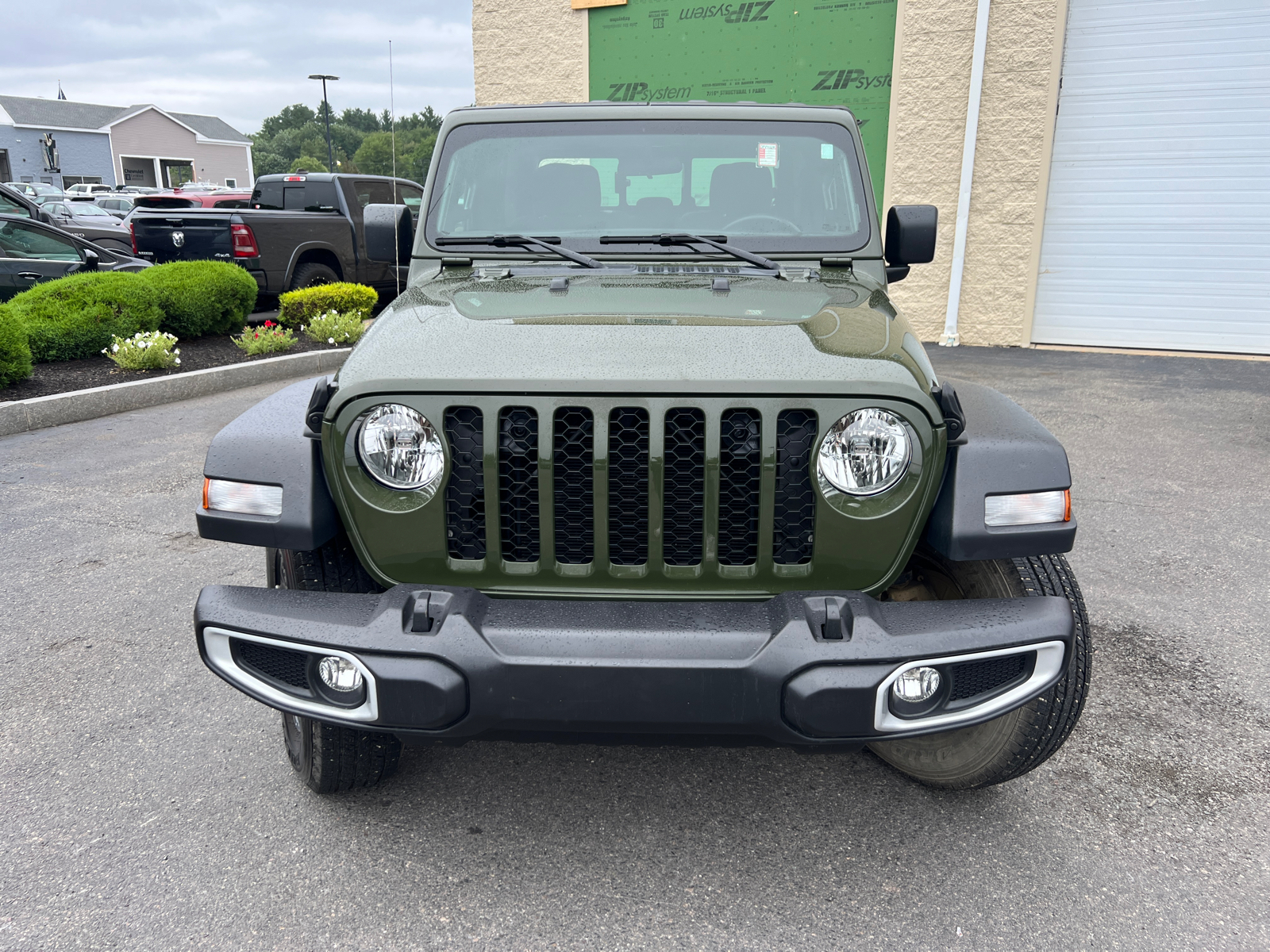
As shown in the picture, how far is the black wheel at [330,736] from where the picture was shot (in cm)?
225

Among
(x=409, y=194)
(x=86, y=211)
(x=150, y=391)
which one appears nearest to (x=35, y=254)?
(x=150, y=391)

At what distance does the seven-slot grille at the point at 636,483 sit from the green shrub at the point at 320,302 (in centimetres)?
906

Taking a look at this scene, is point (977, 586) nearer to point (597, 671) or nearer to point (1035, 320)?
point (597, 671)

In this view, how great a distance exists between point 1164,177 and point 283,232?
10.4 metres

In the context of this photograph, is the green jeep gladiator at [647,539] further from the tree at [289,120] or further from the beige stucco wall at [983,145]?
the tree at [289,120]

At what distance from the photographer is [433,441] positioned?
205 cm

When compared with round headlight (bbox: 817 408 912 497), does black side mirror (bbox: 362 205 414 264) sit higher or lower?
higher

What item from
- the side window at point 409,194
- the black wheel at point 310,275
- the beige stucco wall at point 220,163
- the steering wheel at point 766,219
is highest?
the beige stucco wall at point 220,163

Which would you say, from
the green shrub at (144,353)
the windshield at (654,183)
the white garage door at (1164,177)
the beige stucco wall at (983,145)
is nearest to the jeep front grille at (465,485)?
the windshield at (654,183)

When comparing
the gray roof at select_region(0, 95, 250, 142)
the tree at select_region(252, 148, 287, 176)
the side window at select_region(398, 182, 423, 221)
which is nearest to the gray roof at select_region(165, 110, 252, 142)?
the gray roof at select_region(0, 95, 250, 142)

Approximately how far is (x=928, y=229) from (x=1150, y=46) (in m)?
A: 9.29

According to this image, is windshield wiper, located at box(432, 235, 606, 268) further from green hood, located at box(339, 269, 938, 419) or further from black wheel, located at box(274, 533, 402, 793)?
black wheel, located at box(274, 533, 402, 793)

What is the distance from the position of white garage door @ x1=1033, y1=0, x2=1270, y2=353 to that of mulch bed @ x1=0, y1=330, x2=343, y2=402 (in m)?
8.91

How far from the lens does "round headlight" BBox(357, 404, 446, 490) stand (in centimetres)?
205
